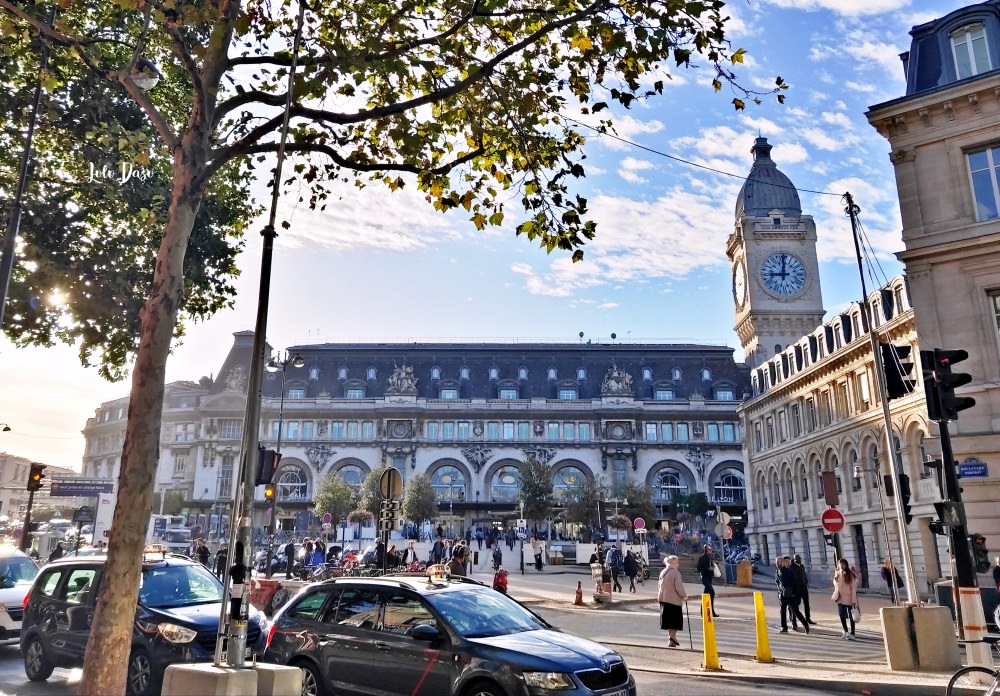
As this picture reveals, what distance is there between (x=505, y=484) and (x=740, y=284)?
3424 cm

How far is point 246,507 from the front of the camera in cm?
646

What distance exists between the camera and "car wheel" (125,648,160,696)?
9.35 m

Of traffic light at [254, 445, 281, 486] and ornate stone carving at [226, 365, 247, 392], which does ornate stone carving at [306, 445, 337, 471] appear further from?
traffic light at [254, 445, 281, 486]

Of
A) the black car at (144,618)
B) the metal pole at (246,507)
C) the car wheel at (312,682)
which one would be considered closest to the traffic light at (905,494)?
the car wheel at (312,682)

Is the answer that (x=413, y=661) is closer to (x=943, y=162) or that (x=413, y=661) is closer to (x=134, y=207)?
(x=134, y=207)

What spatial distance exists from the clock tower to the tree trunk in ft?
254

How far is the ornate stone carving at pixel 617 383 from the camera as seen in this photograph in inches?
3233

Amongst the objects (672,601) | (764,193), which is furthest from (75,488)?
(764,193)

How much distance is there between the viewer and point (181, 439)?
278 feet

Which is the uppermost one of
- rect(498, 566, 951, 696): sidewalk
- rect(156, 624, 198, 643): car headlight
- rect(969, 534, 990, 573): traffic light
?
rect(969, 534, 990, 573): traffic light

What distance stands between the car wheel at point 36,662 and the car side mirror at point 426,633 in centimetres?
629

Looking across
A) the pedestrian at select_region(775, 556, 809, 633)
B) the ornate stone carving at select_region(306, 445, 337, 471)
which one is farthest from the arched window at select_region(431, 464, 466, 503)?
the pedestrian at select_region(775, 556, 809, 633)

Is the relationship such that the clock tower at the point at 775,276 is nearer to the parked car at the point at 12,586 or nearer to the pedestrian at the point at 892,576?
the pedestrian at the point at 892,576

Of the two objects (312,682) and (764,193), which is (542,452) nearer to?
(764,193)
